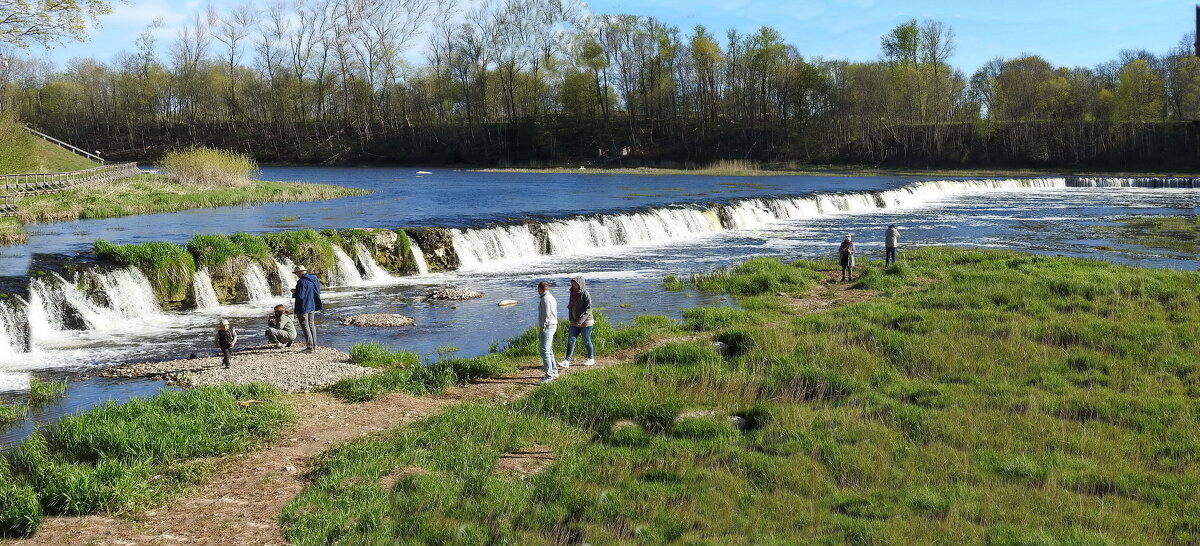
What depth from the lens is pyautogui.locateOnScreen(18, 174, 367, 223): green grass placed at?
39875mm

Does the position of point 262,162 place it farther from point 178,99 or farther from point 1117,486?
point 1117,486

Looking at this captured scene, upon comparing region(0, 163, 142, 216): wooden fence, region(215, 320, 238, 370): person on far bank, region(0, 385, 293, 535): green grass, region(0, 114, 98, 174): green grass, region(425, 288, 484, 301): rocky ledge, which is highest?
region(0, 114, 98, 174): green grass

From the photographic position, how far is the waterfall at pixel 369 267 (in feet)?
91.3

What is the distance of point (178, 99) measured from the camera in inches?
5207

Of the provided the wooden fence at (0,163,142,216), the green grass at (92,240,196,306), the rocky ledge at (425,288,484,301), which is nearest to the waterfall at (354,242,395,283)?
the rocky ledge at (425,288,484,301)

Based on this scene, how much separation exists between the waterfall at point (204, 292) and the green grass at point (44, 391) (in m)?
8.52

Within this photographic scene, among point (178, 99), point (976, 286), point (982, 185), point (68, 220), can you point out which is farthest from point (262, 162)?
point (976, 286)

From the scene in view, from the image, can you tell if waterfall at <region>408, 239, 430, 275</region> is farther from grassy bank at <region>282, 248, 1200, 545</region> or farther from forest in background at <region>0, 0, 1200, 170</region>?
forest in background at <region>0, 0, 1200, 170</region>

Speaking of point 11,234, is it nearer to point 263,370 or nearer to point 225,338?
point 225,338

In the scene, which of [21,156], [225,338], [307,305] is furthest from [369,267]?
[21,156]

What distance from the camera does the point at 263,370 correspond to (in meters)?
15.0

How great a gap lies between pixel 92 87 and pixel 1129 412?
5978 inches

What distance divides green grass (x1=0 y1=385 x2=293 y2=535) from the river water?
7.00 feet

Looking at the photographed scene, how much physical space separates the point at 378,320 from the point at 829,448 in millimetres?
12926
